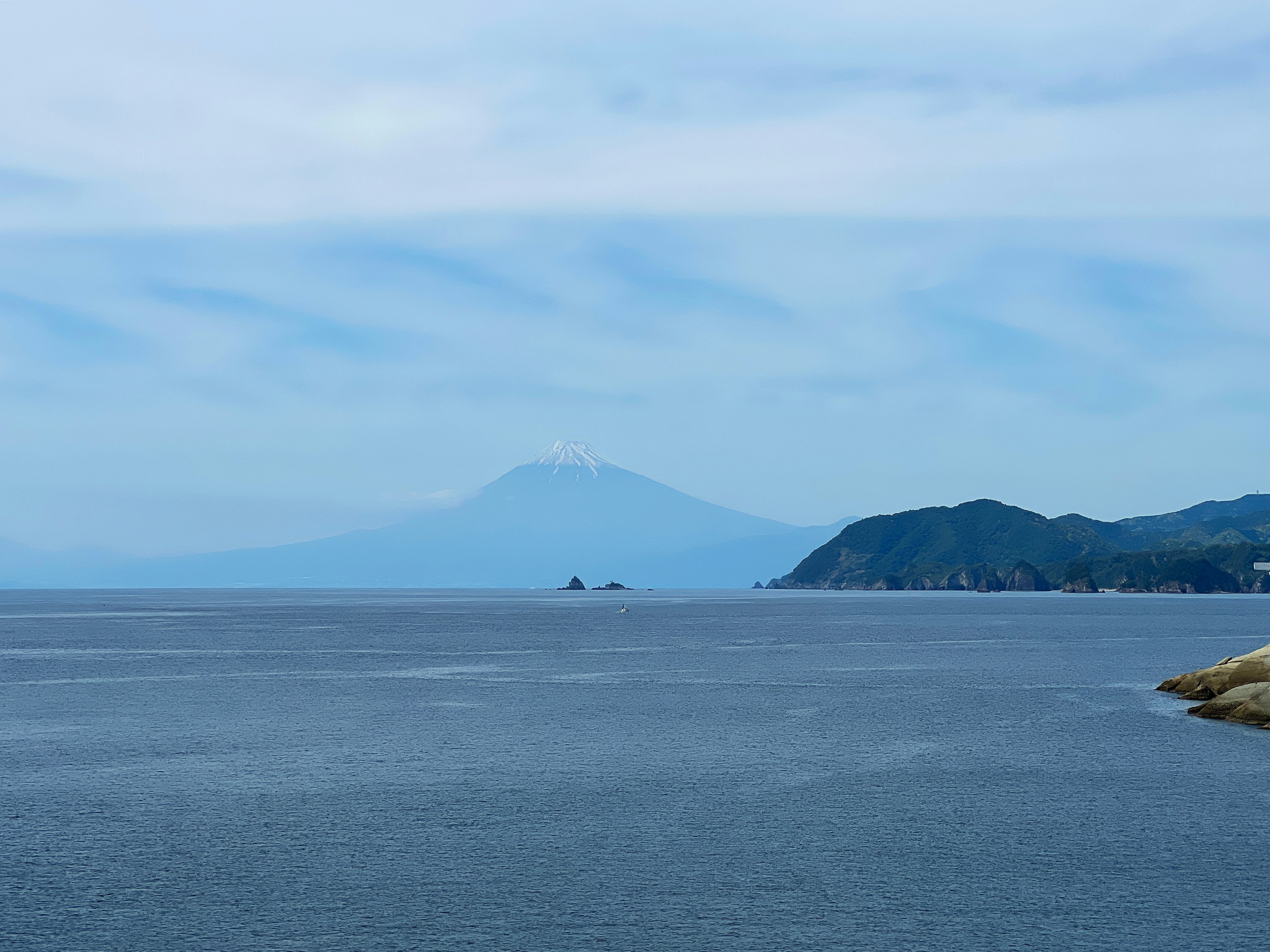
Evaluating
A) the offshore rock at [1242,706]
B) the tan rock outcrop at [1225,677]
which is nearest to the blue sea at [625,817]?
the offshore rock at [1242,706]

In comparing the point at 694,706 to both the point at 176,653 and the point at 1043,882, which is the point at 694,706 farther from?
the point at 176,653

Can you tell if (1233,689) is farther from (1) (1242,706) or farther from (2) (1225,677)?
(2) (1225,677)

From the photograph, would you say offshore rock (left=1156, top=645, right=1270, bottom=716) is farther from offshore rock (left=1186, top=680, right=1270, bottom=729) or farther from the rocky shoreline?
offshore rock (left=1186, top=680, right=1270, bottom=729)

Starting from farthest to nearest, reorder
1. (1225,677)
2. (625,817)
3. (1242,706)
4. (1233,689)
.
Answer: (1225,677)
(1233,689)
(1242,706)
(625,817)

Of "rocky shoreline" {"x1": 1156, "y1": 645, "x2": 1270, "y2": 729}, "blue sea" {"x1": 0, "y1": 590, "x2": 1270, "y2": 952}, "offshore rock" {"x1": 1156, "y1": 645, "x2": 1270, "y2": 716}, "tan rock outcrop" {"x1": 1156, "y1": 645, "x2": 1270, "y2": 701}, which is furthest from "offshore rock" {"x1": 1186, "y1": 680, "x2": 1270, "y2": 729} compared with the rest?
"tan rock outcrop" {"x1": 1156, "y1": 645, "x2": 1270, "y2": 701}

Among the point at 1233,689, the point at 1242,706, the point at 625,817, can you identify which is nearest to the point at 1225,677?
the point at 1233,689

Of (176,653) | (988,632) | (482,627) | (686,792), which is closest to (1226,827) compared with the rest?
(686,792)

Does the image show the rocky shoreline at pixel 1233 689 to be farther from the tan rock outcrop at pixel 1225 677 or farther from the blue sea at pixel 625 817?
the blue sea at pixel 625 817
